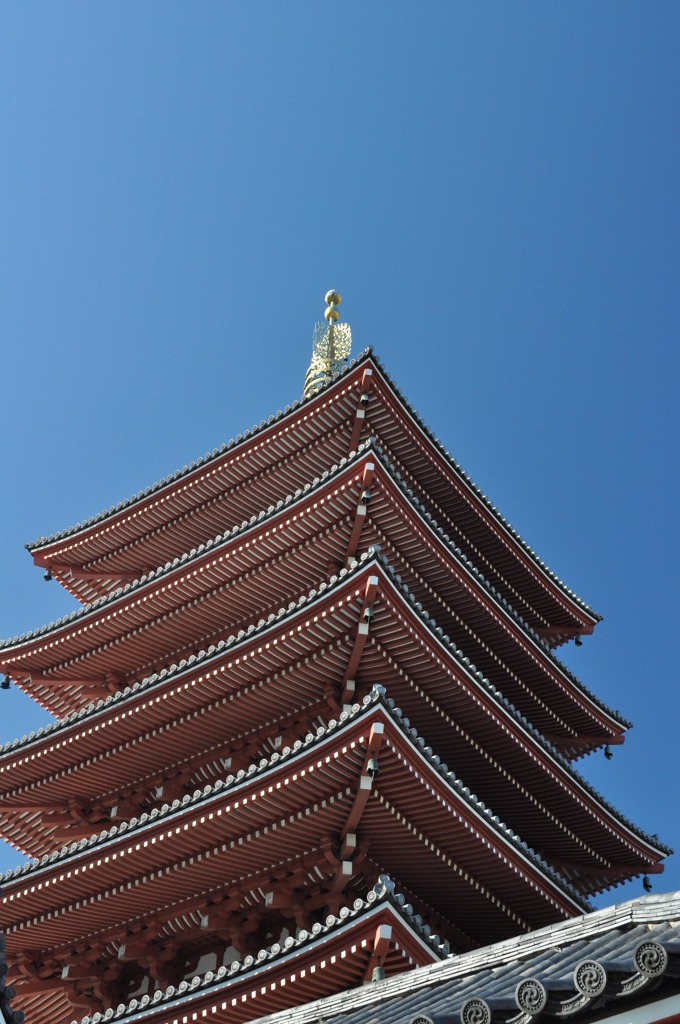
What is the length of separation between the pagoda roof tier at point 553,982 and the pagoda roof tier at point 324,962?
9.70 ft

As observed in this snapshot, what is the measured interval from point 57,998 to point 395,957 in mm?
7304

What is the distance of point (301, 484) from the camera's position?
2123cm

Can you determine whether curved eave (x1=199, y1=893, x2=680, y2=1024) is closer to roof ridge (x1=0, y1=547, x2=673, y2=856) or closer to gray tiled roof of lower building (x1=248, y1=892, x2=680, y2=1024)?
gray tiled roof of lower building (x1=248, y1=892, x2=680, y2=1024)

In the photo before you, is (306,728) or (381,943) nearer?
(381,943)

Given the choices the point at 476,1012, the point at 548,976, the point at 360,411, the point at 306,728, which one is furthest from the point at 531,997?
the point at 360,411

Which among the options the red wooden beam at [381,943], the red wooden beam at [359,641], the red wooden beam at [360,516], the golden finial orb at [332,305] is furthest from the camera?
the golden finial orb at [332,305]

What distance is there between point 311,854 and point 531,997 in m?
8.99

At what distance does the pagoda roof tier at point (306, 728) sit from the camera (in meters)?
15.9

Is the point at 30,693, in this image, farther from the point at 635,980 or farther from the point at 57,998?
the point at 635,980

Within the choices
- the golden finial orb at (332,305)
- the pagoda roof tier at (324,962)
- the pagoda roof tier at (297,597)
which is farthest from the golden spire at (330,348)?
the pagoda roof tier at (324,962)

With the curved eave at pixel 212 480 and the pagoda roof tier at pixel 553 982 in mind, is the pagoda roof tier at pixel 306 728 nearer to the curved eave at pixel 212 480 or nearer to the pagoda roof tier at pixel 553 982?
the curved eave at pixel 212 480

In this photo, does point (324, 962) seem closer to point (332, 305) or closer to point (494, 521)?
point (494, 521)

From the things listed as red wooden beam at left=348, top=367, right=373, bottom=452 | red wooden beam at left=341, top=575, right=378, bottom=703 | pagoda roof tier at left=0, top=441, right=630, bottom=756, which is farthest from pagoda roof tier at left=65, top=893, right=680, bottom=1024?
red wooden beam at left=348, top=367, right=373, bottom=452

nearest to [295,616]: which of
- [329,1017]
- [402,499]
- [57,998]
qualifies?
[402,499]
